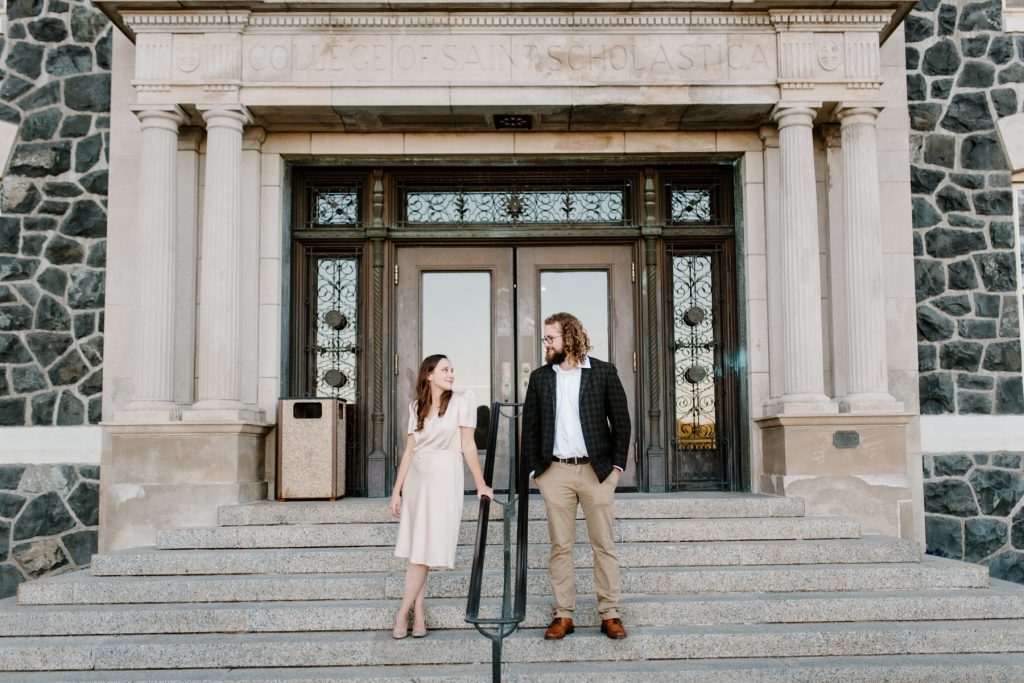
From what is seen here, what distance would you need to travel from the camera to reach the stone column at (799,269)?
834 centimetres

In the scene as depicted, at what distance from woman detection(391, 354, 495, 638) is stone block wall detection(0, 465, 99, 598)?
4.11 m

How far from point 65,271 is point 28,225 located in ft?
1.77

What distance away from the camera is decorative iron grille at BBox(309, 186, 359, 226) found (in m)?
9.60

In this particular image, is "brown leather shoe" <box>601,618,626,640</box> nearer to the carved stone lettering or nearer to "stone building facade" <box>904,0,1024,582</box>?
"stone building facade" <box>904,0,1024,582</box>

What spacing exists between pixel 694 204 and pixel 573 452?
4444 mm

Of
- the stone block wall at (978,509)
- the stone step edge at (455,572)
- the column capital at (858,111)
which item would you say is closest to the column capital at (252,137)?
the stone step edge at (455,572)

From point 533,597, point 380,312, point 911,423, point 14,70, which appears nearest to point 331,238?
point 380,312

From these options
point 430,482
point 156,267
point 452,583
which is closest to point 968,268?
point 452,583

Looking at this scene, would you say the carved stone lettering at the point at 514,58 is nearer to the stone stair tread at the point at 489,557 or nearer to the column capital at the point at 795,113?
the column capital at the point at 795,113

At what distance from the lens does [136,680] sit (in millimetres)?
5473

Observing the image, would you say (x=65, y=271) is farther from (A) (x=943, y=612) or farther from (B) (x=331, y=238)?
(A) (x=943, y=612)

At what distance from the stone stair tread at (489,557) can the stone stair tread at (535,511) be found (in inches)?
23.7

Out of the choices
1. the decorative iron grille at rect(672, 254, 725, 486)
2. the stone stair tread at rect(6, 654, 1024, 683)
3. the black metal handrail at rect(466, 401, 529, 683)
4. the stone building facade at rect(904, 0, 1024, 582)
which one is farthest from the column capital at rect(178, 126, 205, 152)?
the stone building facade at rect(904, 0, 1024, 582)

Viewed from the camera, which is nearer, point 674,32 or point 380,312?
point 674,32
